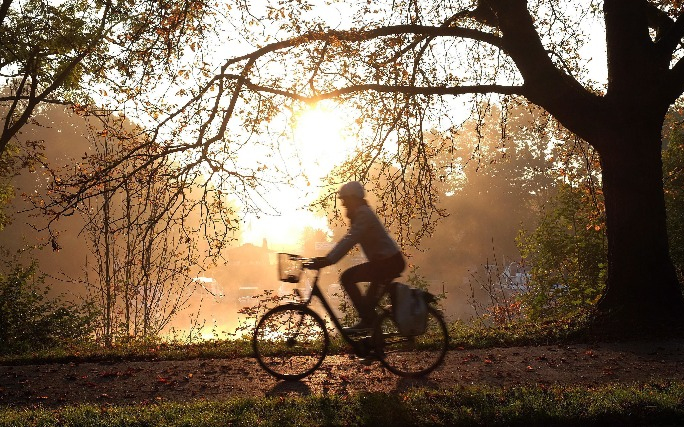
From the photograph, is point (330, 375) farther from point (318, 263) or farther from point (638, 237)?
point (638, 237)

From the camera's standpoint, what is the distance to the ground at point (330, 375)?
6707 millimetres

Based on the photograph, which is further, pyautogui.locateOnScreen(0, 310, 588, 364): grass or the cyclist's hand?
pyautogui.locateOnScreen(0, 310, 588, 364): grass

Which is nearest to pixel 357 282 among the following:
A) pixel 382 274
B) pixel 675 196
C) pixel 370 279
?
pixel 370 279

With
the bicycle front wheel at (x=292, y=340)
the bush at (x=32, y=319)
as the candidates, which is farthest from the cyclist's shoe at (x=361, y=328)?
the bush at (x=32, y=319)

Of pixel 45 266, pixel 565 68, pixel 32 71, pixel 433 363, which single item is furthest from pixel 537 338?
pixel 45 266

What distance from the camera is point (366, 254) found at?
264 inches

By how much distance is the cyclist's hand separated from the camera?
21.1 feet

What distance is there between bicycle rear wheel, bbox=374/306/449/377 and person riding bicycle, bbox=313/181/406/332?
0.19 metres

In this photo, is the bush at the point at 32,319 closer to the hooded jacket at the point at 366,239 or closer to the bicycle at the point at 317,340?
the bicycle at the point at 317,340

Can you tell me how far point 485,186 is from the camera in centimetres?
6894

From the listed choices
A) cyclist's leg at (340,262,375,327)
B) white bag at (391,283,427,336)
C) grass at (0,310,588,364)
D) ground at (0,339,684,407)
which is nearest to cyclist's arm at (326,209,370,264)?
cyclist's leg at (340,262,375,327)

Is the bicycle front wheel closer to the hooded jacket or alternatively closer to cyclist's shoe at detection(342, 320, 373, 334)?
cyclist's shoe at detection(342, 320, 373, 334)

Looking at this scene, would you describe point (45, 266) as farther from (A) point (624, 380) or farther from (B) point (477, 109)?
(A) point (624, 380)

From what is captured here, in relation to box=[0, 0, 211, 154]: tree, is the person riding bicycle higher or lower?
lower
